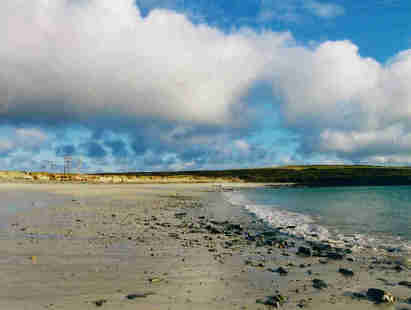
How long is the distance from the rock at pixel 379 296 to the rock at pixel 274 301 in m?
2.33

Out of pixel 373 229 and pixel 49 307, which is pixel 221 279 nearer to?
pixel 49 307

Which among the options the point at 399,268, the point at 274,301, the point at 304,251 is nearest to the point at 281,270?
the point at 274,301

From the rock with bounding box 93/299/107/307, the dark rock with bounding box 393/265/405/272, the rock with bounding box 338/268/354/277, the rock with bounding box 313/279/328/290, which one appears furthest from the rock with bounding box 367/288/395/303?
the rock with bounding box 93/299/107/307

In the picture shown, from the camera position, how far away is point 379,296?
8.74 metres

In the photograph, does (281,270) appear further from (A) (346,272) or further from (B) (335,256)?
(B) (335,256)

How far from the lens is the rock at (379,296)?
27.9ft

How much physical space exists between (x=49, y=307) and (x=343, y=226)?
805 inches

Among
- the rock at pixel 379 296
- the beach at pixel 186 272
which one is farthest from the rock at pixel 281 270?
the rock at pixel 379 296

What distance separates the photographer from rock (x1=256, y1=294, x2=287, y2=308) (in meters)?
8.23

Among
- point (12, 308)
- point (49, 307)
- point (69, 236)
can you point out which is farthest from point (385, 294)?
point (69, 236)

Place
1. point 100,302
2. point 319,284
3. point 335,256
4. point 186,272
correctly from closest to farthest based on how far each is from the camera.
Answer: point 100,302 → point 319,284 → point 186,272 → point 335,256

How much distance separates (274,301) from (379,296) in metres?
2.85

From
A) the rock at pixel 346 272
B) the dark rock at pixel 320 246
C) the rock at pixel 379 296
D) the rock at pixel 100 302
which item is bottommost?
the dark rock at pixel 320 246

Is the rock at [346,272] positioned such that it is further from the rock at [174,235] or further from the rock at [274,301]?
the rock at [174,235]
